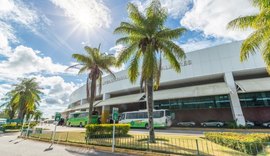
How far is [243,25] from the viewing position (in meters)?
11.3

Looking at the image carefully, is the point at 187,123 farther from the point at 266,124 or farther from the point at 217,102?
the point at 266,124

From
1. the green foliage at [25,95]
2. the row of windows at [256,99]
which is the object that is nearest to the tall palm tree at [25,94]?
the green foliage at [25,95]

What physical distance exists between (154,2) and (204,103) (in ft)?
66.5

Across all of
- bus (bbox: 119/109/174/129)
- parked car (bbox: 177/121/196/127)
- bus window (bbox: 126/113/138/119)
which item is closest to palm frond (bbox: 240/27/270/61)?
bus (bbox: 119/109/174/129)

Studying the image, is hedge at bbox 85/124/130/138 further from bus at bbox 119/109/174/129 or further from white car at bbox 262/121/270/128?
white car at bbox 262/121/270/128

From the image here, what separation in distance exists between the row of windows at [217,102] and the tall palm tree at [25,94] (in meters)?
25.8

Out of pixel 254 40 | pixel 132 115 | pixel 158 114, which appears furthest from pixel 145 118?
pixel 254 40

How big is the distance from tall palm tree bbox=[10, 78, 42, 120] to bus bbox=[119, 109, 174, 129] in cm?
1958

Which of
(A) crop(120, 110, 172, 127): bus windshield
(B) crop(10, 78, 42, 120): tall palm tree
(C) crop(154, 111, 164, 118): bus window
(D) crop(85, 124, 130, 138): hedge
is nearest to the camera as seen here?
(D) crop(85, 124, 130, 138): hedge

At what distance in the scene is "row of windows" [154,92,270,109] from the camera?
22.8 m

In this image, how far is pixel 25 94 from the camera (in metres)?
31.3

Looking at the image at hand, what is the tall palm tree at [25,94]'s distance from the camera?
3064cm

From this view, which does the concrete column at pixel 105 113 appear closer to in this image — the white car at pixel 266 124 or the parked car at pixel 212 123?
the parked car at pixel 212 123

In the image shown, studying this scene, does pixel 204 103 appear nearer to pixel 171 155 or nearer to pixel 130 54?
pixel 130 54
